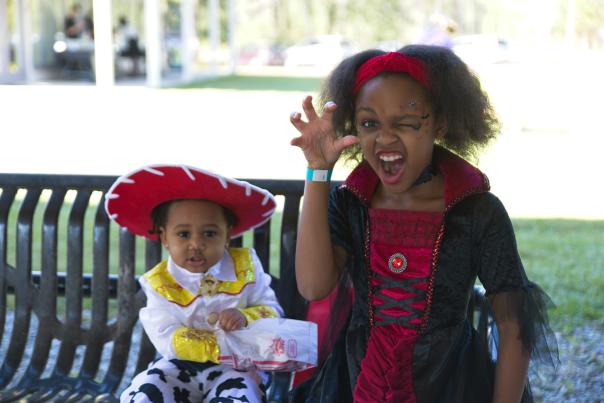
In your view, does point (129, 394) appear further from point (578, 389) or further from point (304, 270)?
point (578, 389)

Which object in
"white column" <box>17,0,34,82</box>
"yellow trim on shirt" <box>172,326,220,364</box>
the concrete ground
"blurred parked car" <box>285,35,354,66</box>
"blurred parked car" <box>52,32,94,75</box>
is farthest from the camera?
"blurred parked car" <box>285,35,354,66</box>

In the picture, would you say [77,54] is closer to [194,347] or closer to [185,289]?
[185,289]

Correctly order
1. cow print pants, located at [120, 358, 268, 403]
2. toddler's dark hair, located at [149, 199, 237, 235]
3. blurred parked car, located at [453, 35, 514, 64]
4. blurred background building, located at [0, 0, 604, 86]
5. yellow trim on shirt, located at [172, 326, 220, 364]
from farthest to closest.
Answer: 1. blurred parked car, located at [453, 35, 514, 64]
2. blurred background building, located at [0, 0, 604, 86]
3. toddler's dark hair, located at [149, 199, 237, 235]
4. yellow trim on shirt, located at [172, 326, 220, 364]
5. cow print pants, located at [120, 358, 268, 403]

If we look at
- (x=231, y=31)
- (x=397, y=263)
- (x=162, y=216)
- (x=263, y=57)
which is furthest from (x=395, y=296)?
(x=263, y=57)

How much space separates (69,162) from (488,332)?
854 centimetres

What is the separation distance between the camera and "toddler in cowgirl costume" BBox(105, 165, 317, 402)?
117 inches

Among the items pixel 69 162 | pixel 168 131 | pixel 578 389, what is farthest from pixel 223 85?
pixel 578 389

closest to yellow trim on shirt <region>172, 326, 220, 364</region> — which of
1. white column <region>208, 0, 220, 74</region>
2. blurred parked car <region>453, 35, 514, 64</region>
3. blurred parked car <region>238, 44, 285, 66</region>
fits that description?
blurred parked car <region>453, 35, 514, 64</region>

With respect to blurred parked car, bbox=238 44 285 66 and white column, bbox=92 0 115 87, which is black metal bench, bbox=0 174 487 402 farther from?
blurred parked car, bbox=238 44 285 66

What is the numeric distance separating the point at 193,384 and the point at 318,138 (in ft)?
3.39

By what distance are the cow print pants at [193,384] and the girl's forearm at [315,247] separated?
0.46m

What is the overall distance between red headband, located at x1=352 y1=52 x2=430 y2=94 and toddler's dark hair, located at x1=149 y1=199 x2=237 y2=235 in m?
0.89

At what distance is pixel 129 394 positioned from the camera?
290 cm

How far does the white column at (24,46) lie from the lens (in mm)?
25297
